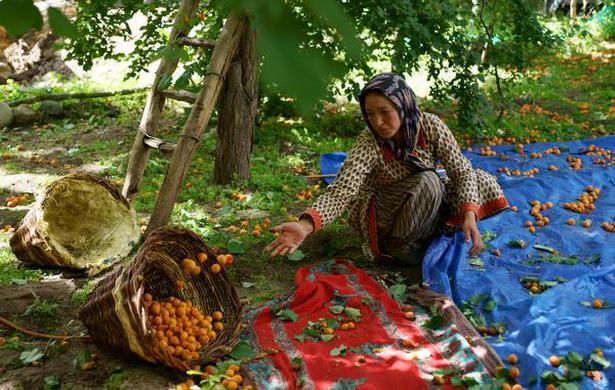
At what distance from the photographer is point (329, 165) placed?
5.77m

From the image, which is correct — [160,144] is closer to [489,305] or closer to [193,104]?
[193,104]

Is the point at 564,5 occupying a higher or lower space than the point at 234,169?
higher

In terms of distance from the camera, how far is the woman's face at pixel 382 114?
11.1 ft

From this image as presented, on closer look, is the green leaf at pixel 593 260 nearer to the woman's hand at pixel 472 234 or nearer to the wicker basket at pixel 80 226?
the woman's hand at pixel 472 234

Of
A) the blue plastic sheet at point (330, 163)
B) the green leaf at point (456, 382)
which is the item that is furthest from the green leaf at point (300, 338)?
the blue plastic sheet at point (330, 163)

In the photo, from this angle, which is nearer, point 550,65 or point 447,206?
point 447,206

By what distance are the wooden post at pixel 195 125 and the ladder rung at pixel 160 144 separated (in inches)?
6.8

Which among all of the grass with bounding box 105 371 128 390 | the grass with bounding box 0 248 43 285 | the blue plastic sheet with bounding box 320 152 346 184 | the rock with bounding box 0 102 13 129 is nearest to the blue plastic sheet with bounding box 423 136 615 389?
the blue plastic sheet with bounding box 320 152 346 184

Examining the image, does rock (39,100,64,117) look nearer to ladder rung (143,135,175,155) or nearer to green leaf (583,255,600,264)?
ladder rung (143,135,175,155)

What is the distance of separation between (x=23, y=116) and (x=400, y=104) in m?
5.87

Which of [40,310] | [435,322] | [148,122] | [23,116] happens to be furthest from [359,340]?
[23,116]

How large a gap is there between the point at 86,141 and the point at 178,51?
207 inches

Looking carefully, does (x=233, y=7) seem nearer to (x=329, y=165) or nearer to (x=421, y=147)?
(x=421, y=147)

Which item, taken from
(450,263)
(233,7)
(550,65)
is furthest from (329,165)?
(550,65)
